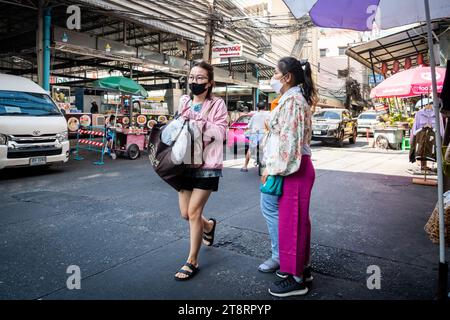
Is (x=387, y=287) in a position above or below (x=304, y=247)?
below

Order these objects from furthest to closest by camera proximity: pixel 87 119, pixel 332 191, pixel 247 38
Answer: pixel 247 38 → pixel 87 119 → pixel 332 191

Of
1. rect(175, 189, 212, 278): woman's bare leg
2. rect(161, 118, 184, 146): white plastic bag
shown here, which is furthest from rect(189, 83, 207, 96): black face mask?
rect(175, 189, 212, 278): woman's bare leg

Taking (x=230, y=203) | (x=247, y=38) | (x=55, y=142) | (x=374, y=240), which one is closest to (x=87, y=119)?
(x=55, y=142)

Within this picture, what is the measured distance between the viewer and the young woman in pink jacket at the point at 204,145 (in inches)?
118

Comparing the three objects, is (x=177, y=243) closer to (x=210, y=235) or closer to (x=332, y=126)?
(x=210, y=235)

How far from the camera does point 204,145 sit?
302 cm

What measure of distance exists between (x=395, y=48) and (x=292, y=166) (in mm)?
12365

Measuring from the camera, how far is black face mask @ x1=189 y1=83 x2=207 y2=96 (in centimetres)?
303

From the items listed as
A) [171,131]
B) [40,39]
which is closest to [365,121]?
[40,39]

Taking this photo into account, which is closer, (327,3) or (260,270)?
(260,270)

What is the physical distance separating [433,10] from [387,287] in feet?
12.0

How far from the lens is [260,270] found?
3.21 m
